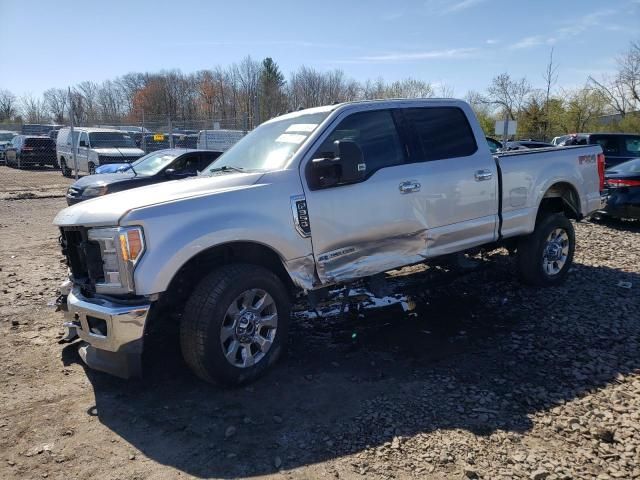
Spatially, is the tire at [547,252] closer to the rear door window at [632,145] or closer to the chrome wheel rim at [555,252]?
the chrome wheel rim at [555,252]

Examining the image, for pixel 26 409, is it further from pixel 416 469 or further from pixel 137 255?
pixel 416 469

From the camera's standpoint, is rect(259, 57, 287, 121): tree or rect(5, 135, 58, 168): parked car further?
rect(259, 57, 287, 121): tree

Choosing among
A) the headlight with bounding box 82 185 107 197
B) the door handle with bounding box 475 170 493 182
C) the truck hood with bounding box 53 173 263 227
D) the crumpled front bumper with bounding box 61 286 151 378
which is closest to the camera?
the crumpled front bumper with bounding box 61 286 151 378

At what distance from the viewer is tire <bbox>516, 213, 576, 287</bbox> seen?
577 cm

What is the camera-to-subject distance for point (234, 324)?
3.60 metres

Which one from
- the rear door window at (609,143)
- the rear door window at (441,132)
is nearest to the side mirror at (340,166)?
the rear door window at (441,132)

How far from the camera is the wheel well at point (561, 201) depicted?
5988mm


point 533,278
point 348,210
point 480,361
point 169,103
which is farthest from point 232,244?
point 169,103

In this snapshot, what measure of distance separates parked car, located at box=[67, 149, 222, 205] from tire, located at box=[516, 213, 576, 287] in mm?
6174

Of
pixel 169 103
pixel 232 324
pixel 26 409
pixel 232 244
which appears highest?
pixel 169 103

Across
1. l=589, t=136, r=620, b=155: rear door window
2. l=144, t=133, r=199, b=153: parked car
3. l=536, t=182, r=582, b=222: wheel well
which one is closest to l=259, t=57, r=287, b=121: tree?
l=144, t=133, r=199, b=153: parked car

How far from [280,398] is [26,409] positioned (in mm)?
1814

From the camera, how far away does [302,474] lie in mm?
2748

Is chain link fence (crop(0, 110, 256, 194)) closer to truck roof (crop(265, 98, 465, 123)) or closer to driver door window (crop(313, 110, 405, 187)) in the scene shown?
truck roof (crop(265, 98, 465, 123))
